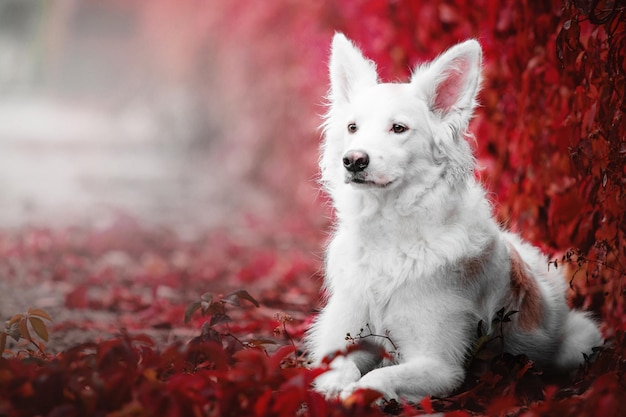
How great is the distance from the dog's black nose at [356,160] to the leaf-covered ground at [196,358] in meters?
0.79

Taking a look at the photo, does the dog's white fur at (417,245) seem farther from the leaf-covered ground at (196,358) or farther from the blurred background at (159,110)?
the blurred background at (159,110)

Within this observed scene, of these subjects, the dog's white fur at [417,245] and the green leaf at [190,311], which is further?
the green leaf at [190,311]

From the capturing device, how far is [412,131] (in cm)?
334

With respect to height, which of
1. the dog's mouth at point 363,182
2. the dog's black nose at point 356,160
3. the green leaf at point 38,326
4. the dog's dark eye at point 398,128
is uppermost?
the dog's dark eye at point 398,128

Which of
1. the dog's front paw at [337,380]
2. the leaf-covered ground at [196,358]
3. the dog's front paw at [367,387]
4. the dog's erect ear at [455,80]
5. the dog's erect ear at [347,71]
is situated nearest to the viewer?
the leaf-covered ground at [196,358]

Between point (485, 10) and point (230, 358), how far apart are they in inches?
120

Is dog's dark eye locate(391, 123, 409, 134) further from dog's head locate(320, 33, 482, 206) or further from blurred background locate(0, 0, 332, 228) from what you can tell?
blurred background locate(0, 0, 332, 228)

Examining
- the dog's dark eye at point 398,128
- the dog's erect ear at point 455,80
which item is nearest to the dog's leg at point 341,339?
the dog's dark eye at point 398,128

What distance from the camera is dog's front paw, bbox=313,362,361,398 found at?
10.4 ft

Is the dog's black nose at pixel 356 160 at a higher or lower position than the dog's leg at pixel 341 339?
higher

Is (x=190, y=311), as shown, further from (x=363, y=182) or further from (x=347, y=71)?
(x=347, y=71)

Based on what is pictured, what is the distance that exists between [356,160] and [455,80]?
2.16 feet

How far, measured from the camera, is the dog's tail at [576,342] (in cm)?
378

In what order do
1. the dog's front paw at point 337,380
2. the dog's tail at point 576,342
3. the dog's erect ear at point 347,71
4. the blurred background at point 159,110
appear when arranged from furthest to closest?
the blurred background at point 159,110
the dog's tail at point 576,342
the dog's erect ear at point 347,71
the dog's front paw at point 337,380
